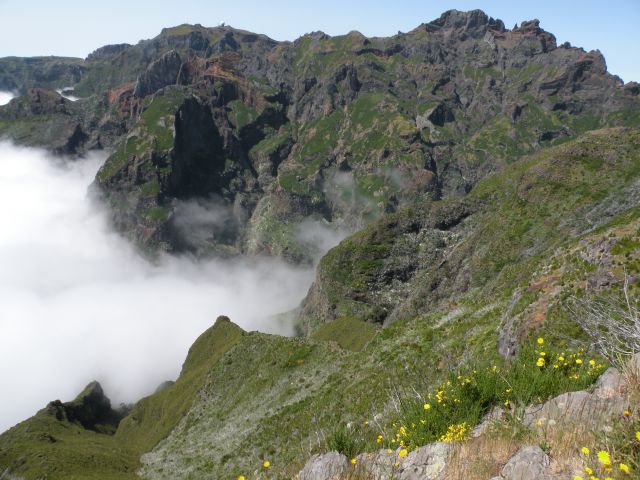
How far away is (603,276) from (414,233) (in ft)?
324

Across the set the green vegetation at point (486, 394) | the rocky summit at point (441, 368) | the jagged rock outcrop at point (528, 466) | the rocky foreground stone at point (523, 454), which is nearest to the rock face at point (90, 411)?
the rocky summit at point (441, 368)

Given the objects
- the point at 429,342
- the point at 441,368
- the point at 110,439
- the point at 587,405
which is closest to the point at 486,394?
the point at 587,405

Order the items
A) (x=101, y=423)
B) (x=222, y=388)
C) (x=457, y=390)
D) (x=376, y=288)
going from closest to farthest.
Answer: (x=457, y=390)
(x=222, y=388)
(x=376, y=288)
(x=101, y=423)

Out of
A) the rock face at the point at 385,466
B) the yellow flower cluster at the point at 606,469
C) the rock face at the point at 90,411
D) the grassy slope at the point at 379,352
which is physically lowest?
the rock face at the point at 90,411

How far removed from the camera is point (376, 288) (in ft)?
387

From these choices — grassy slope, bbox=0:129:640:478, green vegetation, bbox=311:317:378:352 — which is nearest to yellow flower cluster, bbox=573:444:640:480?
grassy slope, bbox=0:129:640:478

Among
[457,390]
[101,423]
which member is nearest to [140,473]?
[457,390]

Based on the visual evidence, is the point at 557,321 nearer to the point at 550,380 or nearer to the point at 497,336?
the point at 497,336

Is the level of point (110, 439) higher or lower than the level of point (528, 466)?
lower

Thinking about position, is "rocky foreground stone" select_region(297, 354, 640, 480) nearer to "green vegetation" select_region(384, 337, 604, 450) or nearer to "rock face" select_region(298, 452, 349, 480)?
"rock face" select_region(298, 452, 349, 480)

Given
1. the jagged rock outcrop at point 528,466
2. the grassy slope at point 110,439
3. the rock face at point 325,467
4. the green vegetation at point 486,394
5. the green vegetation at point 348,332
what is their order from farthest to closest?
the green vegetation at point 348,332, the grassy slope at point 110,439, the green vegetation at point 486,394, the rock face at point 325,467, the jagged rock outcrop at point 528,466

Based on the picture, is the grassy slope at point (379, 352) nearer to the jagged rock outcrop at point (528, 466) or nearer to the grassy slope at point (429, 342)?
the grassy slope at point (429, 342)

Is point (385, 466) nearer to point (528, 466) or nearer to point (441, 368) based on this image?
point (528, 466)

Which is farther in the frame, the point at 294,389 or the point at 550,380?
the point at 294,389
